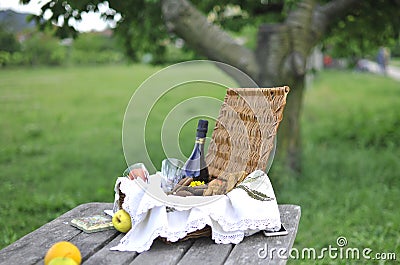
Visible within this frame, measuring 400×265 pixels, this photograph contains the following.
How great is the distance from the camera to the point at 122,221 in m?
2.36

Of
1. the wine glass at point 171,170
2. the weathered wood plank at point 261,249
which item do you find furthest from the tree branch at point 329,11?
the weathered wood plank at point 261,249

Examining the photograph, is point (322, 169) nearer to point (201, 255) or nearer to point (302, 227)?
point (302, 227)

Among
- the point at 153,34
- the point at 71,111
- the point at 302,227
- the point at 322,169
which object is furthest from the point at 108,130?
the point at 302,227

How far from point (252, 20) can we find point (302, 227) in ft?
9.22

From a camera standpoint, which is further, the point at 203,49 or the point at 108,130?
the point at 108,130

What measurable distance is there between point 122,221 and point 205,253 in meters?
0.41

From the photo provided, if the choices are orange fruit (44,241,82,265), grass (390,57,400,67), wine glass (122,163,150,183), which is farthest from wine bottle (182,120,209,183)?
grass (390,57,400,67)

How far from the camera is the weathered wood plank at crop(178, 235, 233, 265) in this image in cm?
207

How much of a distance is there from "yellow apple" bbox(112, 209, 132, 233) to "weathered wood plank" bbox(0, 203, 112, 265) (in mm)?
180

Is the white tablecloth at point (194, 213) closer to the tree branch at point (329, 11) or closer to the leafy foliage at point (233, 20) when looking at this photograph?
the leafy foliage at point (233, 20)

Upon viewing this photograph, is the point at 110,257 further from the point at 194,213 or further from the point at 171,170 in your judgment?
the point at 171,170

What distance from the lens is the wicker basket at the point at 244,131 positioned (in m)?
2.45

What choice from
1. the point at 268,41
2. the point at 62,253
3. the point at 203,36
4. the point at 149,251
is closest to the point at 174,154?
the point at 149,251

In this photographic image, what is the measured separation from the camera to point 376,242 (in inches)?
161
